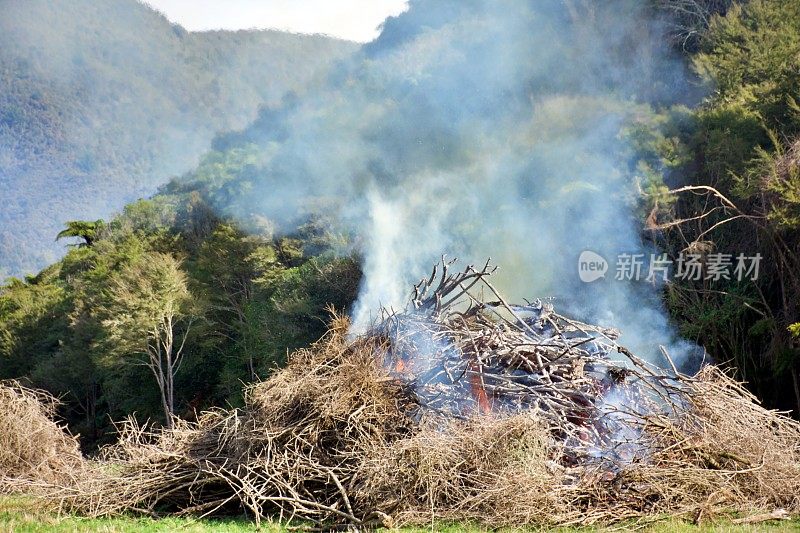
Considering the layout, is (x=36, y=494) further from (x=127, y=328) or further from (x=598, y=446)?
(x=127, y=328)

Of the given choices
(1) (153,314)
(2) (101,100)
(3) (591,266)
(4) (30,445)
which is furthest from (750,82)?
(2) (101,100)

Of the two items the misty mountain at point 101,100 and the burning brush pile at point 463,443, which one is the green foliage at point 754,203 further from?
the misty mountain at point 101,100

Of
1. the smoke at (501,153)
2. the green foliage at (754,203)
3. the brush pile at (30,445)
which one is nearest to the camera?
the brush pile at (30,445)

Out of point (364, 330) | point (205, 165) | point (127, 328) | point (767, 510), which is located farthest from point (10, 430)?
point (205, 165)

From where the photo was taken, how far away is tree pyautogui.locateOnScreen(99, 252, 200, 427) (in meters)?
28.2

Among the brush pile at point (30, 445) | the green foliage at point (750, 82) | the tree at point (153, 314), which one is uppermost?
the green foliage at point (750, 82)

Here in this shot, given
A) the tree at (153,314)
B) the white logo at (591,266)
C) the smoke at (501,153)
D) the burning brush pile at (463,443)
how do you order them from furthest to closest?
the tree at (153,314)
the smoke at (501,153)
the white logo at (591,266)
the burning brush pile at (463,443)

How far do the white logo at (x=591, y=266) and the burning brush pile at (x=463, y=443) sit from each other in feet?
24.1

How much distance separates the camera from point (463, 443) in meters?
8.05

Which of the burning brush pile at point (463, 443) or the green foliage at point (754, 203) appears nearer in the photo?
the burning brush pile at point (463, 443)

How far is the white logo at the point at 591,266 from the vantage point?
17719 mm

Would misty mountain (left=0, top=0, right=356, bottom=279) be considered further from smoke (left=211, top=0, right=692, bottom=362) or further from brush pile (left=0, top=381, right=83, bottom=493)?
brush pile (left=0, top=381, right=83, bottom=493)

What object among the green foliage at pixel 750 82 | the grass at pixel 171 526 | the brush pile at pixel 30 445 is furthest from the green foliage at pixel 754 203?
the brush pile at pixel 30 445

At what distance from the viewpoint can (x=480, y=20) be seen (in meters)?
32.0
